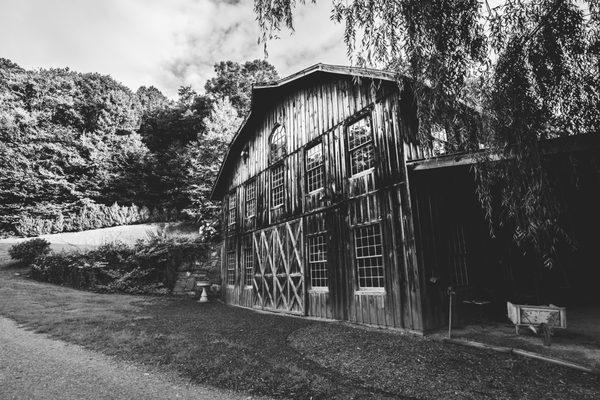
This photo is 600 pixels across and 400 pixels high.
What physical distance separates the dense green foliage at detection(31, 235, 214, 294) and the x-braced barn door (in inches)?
260

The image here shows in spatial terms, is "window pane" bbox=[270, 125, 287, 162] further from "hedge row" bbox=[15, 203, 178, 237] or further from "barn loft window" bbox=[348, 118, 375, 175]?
"hedge row" bbox=[15, 203, 178, 237]

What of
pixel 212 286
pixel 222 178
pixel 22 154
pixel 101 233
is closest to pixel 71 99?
pixel 22 154

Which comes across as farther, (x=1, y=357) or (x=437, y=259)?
(x=437, y=259)

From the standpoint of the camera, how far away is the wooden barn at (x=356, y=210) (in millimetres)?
7602

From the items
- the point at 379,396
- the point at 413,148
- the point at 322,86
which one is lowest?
the point at 379,396

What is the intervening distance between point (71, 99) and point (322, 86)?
110 feet

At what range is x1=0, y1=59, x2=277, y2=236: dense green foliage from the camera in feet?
89.5

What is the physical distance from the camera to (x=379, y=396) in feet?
14.6

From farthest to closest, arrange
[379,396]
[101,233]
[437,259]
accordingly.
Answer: [101,233], [437,259], [379,396]

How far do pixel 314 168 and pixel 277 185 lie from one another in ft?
8.56

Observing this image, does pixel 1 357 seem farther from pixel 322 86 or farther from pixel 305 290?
pixel 322 86

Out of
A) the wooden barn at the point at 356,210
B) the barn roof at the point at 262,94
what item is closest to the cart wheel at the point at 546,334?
the wooden barn at the point at 356,210

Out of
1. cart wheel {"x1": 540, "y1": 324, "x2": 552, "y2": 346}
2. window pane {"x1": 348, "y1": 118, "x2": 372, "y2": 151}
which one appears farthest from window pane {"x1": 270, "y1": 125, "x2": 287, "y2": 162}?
cart wheel {"x1": 540, "y1": 324, "x2": 552, "y2": 346}

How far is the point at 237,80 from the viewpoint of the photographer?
39344mm
